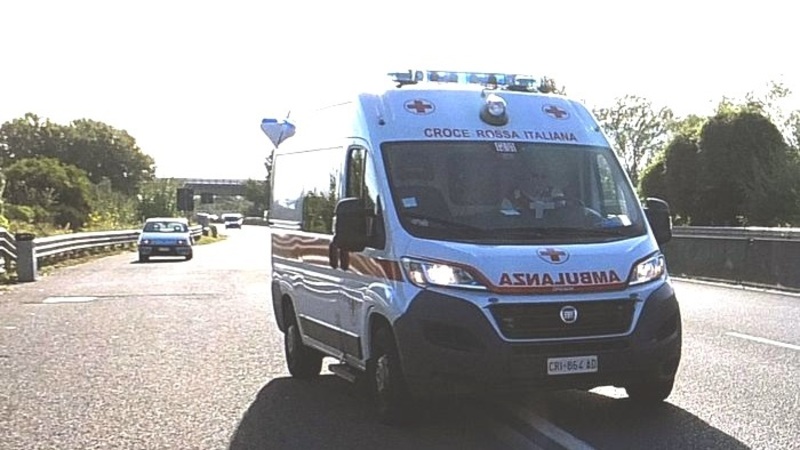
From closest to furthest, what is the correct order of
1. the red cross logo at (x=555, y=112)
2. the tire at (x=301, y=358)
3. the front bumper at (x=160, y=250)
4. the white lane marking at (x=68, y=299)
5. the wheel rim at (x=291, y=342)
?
the red cross logo at (x=555, y=112), the tire at (x=301, y=358), the wheel rim at (x=291, y=342), the white lane marking at (x=68, y=299), the front bumper at (x=160, y=250)

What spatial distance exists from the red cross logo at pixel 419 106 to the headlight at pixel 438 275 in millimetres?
1407

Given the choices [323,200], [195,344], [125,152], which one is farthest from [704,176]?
[125,152]

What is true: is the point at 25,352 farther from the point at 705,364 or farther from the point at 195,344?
the point at 705,364

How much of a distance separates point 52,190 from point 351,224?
180ft

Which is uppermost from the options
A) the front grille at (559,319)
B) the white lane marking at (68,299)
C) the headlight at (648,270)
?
the headlight at (648,270)

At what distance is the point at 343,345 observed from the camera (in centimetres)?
945

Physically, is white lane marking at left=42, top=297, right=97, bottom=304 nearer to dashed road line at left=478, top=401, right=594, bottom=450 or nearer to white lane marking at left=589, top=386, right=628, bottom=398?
white lane marking at left=589, top=386, right=628, bottom=398

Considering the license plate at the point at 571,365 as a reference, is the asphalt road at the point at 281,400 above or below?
below

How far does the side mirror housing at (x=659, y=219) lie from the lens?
909 cm

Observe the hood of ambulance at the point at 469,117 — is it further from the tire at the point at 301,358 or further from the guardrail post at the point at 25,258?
the guardrail post at the point at 25,258

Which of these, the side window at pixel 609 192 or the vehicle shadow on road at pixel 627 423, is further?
the side window at pixel 609 192

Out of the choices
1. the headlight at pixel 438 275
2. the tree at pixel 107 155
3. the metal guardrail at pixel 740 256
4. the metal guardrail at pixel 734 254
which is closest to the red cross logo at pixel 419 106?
the headlight at pixel 438 275

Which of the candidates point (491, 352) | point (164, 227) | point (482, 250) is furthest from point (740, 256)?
point (164, 227)

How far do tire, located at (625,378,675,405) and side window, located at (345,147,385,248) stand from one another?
207 cm
